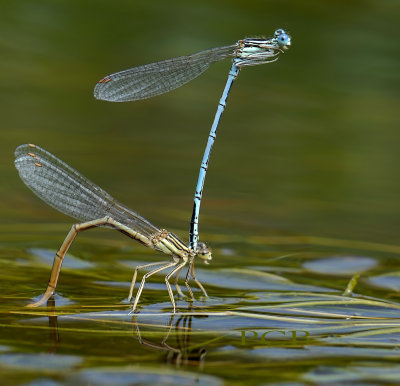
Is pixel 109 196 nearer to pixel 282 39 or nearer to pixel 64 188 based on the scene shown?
pixel 64 188

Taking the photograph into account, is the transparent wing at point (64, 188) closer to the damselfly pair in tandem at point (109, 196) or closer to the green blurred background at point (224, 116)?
the damselfly pair in tandem at point (109, 196)

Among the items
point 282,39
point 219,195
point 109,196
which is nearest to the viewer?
point 282,39

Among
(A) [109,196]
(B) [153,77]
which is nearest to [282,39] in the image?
(B) [153,77]

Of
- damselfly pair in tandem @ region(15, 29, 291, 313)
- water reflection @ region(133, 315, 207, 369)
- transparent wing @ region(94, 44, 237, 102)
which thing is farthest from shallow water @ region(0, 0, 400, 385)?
transparent wing @ region(94, 44, 237, 102)

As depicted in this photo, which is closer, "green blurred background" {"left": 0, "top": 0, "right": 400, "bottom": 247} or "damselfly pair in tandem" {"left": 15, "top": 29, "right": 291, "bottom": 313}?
"damselfly pair in tandem" {"left": 15, "top": 29, "right": 291, "bottom": 313}

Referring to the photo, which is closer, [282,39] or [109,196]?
[282,39]

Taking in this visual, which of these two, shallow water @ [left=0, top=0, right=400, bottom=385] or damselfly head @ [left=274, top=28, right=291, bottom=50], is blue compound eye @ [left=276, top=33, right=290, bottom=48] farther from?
shallow water @ [left=0, top=0, right=400, bottom=385]

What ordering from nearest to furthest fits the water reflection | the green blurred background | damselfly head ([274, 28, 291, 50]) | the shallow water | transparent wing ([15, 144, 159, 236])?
the water reflection
the shallow water
damselfly head ([274, 28, 291, 50])
transparent wing ([15, 144, 159, 236])
the green blurred background

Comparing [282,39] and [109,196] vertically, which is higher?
[282,39]
